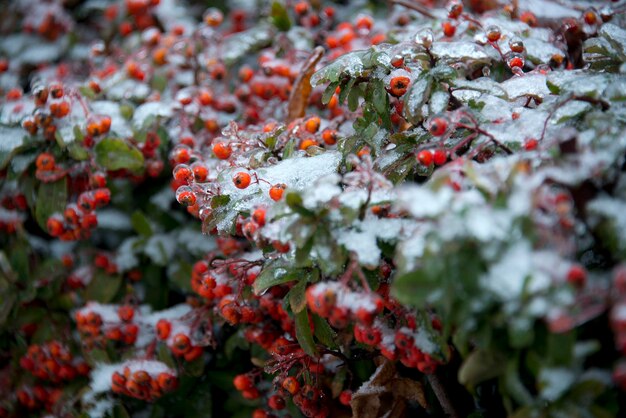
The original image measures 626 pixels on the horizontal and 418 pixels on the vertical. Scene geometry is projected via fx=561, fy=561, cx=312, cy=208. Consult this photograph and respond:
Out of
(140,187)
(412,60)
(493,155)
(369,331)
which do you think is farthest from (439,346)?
(140,187)

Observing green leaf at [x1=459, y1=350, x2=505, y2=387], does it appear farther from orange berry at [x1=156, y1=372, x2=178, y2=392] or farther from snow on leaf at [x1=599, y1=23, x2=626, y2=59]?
orange berry at [x1=156, y1=372, x2=178, y2=392]

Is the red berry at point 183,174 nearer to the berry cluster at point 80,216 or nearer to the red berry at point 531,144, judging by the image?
the berry cluster at point 80,216

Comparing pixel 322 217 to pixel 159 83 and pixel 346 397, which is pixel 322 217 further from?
pixel 159 83

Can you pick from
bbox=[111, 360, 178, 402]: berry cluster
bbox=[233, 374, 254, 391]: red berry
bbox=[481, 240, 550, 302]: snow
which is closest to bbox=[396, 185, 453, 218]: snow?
bbox=[481, 240, 550, 302]: snow

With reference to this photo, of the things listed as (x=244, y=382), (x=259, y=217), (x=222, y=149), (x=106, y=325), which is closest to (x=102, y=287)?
(x=106, y=325)

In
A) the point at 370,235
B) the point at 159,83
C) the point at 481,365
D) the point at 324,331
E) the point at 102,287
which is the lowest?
the point at 102,287

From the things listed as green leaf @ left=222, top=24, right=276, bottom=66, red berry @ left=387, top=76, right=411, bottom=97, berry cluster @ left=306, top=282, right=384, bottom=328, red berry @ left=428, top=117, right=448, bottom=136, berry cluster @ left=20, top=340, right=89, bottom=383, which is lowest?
berry cluster @ left=20, top=340, right=89, bottom=383

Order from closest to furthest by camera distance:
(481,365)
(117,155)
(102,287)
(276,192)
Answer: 1. (481,365)
2. (276,192)
3. (117,155)
4. (102,287)
